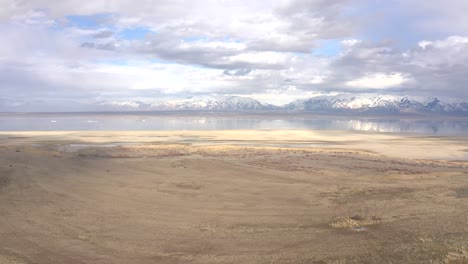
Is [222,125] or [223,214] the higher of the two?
[222,125]

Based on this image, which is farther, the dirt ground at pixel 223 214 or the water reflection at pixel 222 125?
the water reflection at pixel 222 125

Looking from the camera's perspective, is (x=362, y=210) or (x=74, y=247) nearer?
(x=74, y=247)

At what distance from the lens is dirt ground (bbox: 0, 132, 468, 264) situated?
37.8 feet

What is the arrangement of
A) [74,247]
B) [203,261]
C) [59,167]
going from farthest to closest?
[59,167] → [74,247] → [203,261]

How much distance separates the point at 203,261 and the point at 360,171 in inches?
754

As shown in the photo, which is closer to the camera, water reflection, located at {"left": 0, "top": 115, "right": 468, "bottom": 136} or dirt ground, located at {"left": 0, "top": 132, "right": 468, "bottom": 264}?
dirt ground, located at {"left": 0, "top": 132, "right": 468, "bottom": 264}

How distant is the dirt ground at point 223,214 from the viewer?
37.8 ft

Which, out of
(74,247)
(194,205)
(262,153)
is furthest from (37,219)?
(262,153)

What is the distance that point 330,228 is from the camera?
13758 millimetres

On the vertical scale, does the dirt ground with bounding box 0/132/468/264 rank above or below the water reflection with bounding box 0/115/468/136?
below

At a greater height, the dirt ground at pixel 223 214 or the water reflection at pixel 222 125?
the water reflection at pixel 222 125

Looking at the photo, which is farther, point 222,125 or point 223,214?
point 222,125

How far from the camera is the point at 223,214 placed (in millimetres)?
16031

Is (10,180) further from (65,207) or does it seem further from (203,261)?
(203,261)
